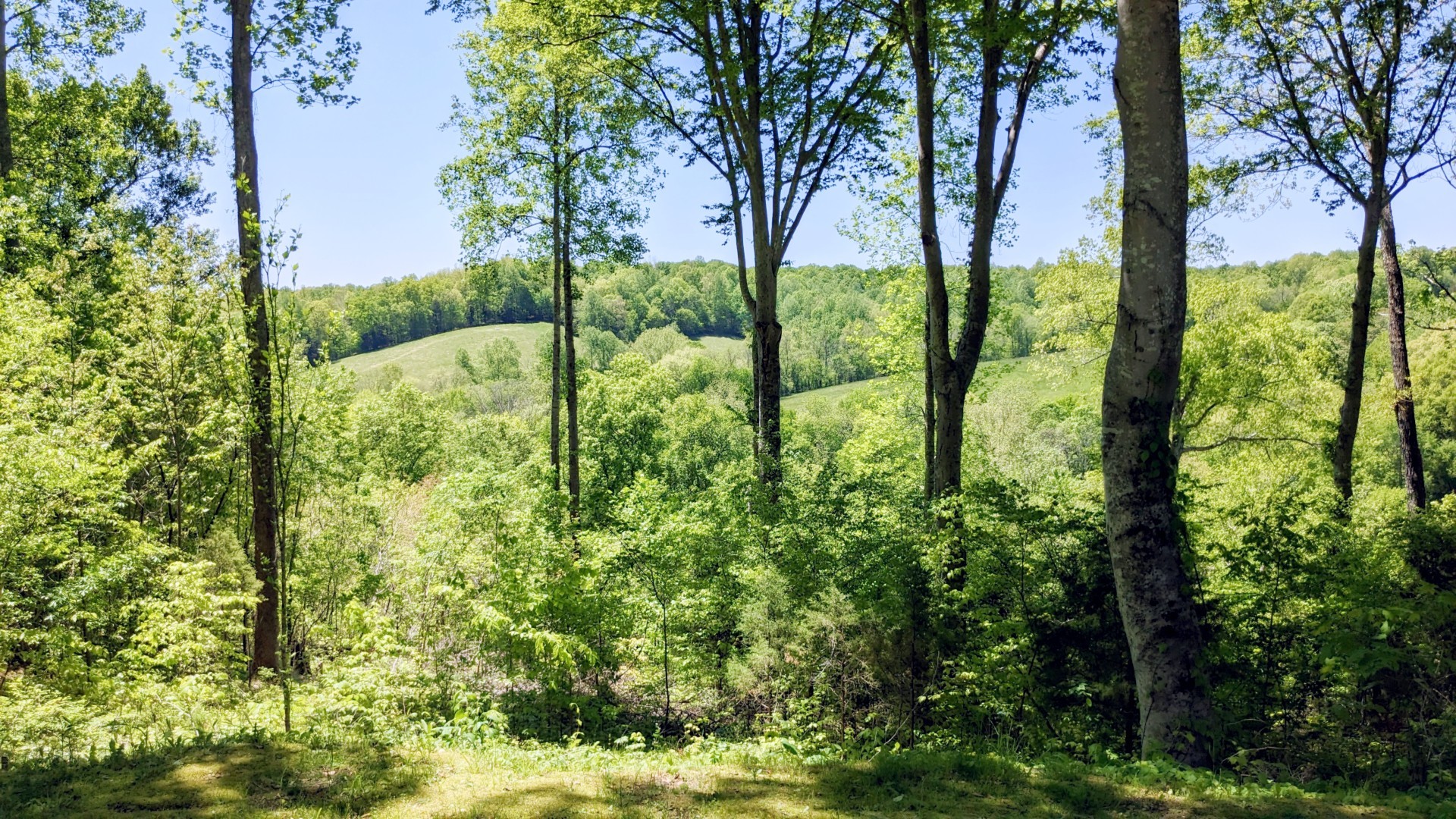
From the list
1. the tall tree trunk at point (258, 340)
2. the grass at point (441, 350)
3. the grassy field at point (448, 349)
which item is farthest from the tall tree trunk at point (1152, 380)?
the grass at point (441, 350)

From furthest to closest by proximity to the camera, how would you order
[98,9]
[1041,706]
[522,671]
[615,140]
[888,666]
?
1. [615,140]
2. [98,9]
3. [522,671]
4. [888,666]
5. [1041,706]

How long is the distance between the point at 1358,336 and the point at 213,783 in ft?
56.0

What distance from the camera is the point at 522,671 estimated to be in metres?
9.29

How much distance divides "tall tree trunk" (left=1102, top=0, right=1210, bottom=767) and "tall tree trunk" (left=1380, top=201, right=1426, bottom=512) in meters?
11.9

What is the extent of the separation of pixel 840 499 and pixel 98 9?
19816 mm

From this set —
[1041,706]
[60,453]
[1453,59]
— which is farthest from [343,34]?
[1453,59]

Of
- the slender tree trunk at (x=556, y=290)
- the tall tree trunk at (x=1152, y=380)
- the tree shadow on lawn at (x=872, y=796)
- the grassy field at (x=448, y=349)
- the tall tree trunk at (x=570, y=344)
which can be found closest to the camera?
the tree shadow on lawn at (x=872, y=796)

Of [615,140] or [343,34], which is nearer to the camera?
[343,34]

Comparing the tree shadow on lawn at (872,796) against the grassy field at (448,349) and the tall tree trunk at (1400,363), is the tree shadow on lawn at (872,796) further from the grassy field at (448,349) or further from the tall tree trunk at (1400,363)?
the grassy field at (448,349)

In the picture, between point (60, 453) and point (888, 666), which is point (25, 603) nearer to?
point (60, 453)

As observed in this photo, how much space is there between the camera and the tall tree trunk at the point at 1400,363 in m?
13.8

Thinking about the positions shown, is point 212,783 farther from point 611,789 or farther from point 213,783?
point 611,789

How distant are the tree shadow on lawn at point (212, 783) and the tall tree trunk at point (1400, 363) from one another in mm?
17084

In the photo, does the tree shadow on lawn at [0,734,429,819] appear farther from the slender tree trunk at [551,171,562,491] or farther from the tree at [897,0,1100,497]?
the slender tree trunk at [551,171,562,491]
